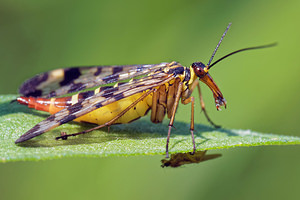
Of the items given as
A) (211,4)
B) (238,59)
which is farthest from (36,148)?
(211,4)

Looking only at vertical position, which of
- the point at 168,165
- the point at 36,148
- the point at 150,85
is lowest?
the point at 168,165

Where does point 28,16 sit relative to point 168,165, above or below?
above

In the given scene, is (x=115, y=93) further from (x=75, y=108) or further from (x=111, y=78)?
(x=111, y=78)

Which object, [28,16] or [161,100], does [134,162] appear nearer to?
[161,100]

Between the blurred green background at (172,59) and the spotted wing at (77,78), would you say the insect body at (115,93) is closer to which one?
the spotted wing at (77,78)

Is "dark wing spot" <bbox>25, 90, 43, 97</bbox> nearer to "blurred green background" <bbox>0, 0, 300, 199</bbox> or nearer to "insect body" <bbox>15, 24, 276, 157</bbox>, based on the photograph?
"insect body" <bbox>15, 24, 276, 157</bbox>

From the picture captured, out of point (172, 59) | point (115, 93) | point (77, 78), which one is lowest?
point (115, 93)

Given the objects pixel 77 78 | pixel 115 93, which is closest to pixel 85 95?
pixel 115 93
